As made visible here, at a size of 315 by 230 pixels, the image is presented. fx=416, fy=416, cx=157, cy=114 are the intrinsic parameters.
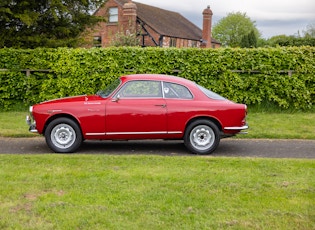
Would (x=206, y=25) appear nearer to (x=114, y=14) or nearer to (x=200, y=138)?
(x=114, y=14)

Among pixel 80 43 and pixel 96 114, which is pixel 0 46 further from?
pixel 96 114

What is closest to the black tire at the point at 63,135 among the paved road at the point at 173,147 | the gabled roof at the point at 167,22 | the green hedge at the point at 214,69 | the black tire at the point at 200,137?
the paved road at the point at 173,147

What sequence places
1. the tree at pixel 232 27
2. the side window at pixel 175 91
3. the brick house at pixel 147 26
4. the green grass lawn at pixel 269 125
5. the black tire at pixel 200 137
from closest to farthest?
the black tire at pixel 200 137
the side window at pixel 175 91
the green grass lawn at pixel 269 125
the brick house at pixel 147 26
the tree at pixel 232 27

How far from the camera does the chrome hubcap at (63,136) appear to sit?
8.55 meters

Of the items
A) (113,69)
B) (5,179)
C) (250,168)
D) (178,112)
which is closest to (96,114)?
(178,112)

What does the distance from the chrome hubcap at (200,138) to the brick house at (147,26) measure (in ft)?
86.0

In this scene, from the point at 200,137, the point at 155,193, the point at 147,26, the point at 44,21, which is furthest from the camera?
the point at 147,26

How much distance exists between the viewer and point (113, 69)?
14055 mm

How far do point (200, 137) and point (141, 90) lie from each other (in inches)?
62.3

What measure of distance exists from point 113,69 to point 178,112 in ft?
19.8

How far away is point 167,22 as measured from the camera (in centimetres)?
4334

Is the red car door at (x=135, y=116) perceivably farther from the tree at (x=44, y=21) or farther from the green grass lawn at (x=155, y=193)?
the tree at (x=44, y=21)

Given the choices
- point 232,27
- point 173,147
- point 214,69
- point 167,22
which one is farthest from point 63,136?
point 232,27

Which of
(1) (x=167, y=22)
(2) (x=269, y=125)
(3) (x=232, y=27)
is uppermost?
(3) (x=232, y=27)
